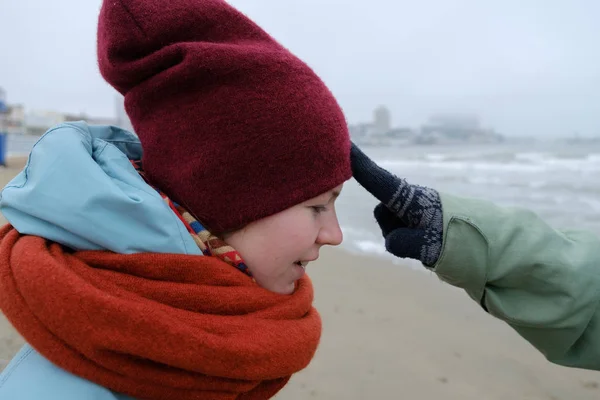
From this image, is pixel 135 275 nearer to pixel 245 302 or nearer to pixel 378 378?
pixel 245 302

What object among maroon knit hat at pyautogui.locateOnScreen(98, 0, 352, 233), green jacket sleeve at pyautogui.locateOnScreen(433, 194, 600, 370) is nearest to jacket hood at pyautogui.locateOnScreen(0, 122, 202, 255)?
maroon knit hat at pyautogui.locateOnScreen(98, 0, 352, 233)

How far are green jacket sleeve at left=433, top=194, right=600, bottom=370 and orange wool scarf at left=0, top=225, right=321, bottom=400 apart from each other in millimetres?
753

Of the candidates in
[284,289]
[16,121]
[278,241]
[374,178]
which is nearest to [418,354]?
[374,178]

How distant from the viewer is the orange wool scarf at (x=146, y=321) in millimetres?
862

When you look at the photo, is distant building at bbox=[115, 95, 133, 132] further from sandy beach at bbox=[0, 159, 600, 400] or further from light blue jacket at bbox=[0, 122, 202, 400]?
sandy beach at bbox=[0, 159, 600, 400]

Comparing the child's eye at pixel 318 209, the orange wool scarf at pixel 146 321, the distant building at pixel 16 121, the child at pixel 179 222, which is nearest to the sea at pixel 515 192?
the child's eye at pixel 318 209

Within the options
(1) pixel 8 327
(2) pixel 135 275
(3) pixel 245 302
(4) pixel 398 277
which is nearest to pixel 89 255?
(2) pixel 135 275

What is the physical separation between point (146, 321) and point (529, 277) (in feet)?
4.30

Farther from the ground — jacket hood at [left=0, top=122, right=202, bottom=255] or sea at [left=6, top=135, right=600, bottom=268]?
jacket hood at [left=0, top=122, right=202, bottom=255]

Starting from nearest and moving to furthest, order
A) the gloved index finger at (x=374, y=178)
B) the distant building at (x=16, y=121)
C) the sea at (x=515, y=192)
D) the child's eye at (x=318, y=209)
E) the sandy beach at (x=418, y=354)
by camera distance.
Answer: the child's eye at (x=318, y=209)
the gloved index finger at (x=374, y=178)
the sandy beach at (x=418, y=354)
the sea at (x=515, y=192)
the distant building at (x=16, y=121)

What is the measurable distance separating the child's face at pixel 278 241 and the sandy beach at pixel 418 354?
6.02ft

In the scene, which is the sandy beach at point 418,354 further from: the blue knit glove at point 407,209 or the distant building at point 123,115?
the distant building at point 123,115

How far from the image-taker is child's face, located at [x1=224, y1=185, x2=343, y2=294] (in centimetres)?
115

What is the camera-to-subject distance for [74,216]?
3.08 feet
